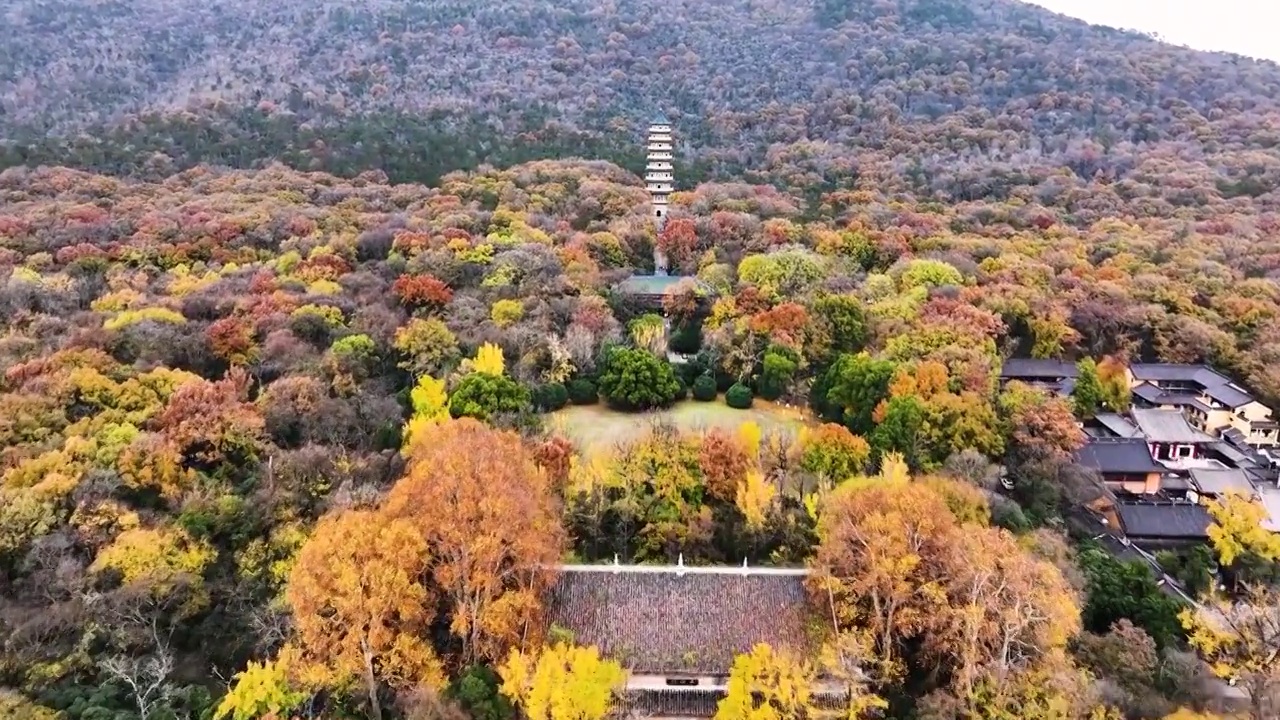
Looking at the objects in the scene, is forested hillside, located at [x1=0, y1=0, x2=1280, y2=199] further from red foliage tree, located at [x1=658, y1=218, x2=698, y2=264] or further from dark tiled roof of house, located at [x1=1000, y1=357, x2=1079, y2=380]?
dark tiled roof of house, located at [x1=1000, y1=357, x2=1079, y2=380]

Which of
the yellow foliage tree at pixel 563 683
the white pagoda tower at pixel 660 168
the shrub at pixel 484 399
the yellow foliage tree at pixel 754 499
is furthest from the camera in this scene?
the white pagoda tower at pixel 660 168

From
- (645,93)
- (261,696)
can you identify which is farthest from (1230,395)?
(645,93)

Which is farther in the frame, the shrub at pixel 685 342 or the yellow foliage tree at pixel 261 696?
the shrub at pixel 685 342

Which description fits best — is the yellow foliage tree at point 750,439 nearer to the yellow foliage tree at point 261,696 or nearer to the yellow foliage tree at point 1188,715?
the yellow foliage tree at point 1188,715

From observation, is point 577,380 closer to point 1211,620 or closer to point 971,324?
point 971,324

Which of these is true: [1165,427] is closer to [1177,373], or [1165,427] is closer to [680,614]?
[1177,373]

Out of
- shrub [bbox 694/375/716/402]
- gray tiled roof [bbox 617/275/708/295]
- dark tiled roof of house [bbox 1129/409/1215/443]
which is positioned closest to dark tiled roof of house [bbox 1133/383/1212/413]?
dark tiled roof of house [bbox 1129/409/1215/443]

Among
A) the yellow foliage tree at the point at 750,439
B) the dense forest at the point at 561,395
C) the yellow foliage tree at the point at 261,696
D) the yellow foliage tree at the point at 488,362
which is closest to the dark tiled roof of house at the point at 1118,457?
Result: the dense forest at the point at 561,395
